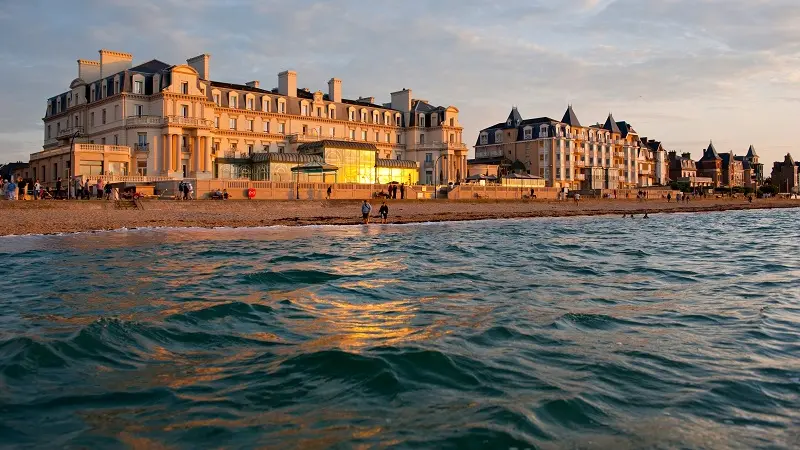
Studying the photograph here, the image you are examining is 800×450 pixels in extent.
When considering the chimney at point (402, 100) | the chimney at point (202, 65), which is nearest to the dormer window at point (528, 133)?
the chimney at point (402, 100)

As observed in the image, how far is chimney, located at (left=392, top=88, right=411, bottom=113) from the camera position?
323 feet

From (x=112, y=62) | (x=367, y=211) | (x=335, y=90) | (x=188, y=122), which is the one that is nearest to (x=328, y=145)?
(x=188, y=122)

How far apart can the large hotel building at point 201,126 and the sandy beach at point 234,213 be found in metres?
16.2

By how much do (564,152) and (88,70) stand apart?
239 ft

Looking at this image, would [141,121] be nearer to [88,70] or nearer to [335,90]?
[88,70]

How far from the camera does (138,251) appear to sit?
79.8 feet

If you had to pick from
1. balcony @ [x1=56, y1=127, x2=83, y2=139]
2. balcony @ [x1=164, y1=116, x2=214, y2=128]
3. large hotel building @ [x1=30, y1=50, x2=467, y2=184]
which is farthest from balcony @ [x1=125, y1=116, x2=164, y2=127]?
balcony @ [x1=56, y1=127, x2=83, y2=139]

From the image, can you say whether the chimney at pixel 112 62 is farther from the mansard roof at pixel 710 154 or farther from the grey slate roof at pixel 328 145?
the mansard roof at pixel 710 154

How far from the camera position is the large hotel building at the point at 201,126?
6644cm

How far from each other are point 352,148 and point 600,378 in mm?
68964

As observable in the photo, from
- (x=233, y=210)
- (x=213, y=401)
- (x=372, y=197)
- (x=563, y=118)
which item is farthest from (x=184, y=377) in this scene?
(x=563, y=118)

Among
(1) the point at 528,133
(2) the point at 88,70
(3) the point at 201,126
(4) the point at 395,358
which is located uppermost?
(2) the point at 88,70

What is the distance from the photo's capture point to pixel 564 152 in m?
110

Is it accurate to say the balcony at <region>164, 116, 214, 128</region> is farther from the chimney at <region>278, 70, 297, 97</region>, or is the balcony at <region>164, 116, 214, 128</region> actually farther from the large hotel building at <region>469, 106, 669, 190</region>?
the large hotel building at <region>469, 106, 669, 190</region>
